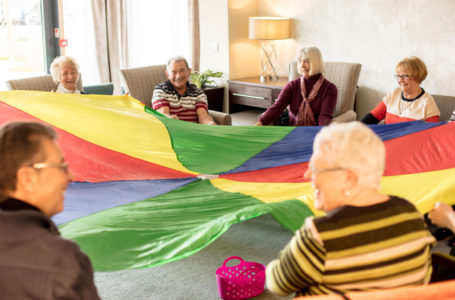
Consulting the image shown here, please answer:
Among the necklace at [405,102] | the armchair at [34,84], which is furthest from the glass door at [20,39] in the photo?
the necklace at [405,102]

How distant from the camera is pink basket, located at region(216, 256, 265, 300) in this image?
264cm

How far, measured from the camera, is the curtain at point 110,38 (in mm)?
5695

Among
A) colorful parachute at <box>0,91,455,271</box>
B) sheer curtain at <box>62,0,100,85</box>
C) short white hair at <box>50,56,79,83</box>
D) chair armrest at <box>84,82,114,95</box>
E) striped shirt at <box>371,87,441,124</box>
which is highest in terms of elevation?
sheer curtain at <box>62,0,100,85</box>

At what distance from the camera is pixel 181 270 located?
300 centimetres

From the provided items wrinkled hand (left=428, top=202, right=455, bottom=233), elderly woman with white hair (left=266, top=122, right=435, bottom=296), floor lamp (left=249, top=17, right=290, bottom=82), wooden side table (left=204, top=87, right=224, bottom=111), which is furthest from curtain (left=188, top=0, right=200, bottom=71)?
elderly woman with white hair (left=266, top=122, right=435, bottom=296)

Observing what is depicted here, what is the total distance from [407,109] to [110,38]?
140 inches

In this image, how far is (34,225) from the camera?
126 centimetres

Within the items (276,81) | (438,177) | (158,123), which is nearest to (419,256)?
(438,177)

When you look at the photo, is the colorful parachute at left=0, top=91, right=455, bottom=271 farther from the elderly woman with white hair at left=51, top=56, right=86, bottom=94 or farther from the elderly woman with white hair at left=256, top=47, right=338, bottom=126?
the elderly woman with white hair at left=256, top=47, right=338, bottom=126

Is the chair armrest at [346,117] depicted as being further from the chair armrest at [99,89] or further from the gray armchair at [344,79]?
the chair armrest at [99,89]

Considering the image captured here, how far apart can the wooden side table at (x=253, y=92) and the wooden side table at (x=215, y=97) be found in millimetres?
122

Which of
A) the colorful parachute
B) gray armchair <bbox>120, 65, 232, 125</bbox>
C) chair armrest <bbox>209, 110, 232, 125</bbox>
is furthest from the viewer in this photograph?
gray armchair <bbox>120, 65, 232, 125</bbox>

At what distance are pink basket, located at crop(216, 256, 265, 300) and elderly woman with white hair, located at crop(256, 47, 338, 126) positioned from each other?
1.54m

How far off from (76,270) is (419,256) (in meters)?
0.94
